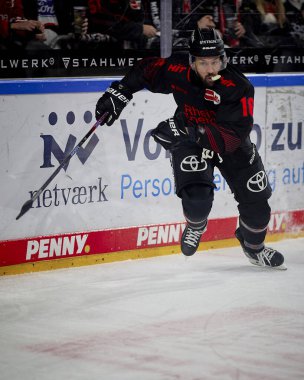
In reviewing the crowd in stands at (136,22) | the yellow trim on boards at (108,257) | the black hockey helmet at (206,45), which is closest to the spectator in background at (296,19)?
the crowd in stands at (136,22)

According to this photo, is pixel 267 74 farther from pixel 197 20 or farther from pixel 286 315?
pixel 286 315

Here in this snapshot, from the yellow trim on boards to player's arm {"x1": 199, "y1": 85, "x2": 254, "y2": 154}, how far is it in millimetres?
1057

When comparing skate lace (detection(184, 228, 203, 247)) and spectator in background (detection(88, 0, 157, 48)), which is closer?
skate lace (detection(184, 228, 203, 247))

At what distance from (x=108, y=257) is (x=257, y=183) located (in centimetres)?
100

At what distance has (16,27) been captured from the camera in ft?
17.1

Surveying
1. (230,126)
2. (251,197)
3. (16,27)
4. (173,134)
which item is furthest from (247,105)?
(16,27)

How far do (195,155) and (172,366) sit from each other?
5.54 feet

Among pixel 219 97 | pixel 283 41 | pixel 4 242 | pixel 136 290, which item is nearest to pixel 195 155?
pixel 219 97

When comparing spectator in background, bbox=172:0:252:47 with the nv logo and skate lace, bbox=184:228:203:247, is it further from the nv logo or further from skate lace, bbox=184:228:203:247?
skate lace, bbox=184:228:203:247

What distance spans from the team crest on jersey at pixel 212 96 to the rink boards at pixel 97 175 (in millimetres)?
813

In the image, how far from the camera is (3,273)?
16.9 feet

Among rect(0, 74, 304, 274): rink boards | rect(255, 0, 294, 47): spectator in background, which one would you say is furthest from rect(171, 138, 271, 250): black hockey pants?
rect(255, 0, 294, 47): spectator in background

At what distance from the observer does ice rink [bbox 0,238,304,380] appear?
11.9 ft

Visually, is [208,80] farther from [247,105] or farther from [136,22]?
[136,22]
